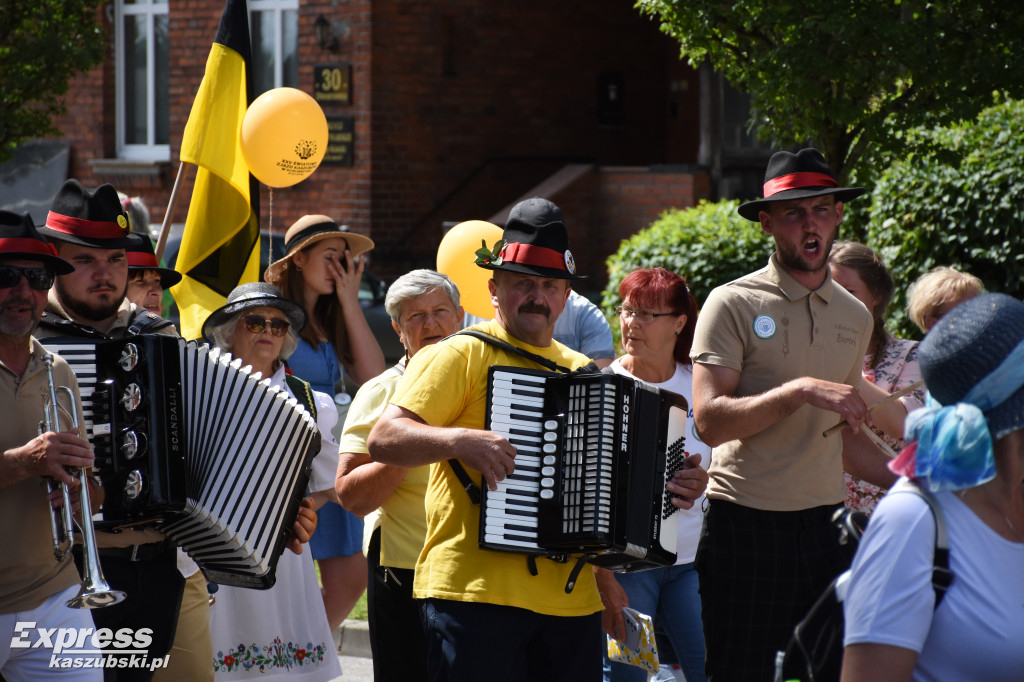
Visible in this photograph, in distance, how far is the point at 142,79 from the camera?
16109 millimetres

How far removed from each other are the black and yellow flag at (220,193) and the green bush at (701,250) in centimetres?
323

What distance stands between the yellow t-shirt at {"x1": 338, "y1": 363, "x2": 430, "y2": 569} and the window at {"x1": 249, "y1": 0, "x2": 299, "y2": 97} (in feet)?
35.1

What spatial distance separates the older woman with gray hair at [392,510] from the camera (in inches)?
171

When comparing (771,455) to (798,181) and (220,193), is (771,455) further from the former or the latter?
(220,193)

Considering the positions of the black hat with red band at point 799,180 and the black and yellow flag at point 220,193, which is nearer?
the black hat with red band at point 799,180

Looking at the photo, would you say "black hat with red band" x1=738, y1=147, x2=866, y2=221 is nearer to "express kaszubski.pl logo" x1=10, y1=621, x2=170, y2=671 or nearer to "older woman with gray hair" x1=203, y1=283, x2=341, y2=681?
"older woman with gray hair" x1=203, y1=283, x2=341, y2=681

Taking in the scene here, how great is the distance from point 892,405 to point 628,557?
4.90ft

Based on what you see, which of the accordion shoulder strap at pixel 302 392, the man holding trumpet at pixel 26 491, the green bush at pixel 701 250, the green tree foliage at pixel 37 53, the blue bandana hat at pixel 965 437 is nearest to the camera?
the blue bandana hat at pixel 965 437

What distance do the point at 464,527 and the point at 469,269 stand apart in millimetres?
2915

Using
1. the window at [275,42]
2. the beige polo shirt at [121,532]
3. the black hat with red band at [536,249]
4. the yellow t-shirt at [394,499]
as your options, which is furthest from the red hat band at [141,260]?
the window at [275,42]

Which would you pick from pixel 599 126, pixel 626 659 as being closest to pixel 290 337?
pixel 626 659

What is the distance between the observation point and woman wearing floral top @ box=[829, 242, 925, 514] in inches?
193

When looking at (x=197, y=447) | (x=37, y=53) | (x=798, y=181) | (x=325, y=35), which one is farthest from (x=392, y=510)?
(x=325, y=35)

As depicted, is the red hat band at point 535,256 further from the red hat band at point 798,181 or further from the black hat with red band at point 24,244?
the black hat with red band at point 24,244
